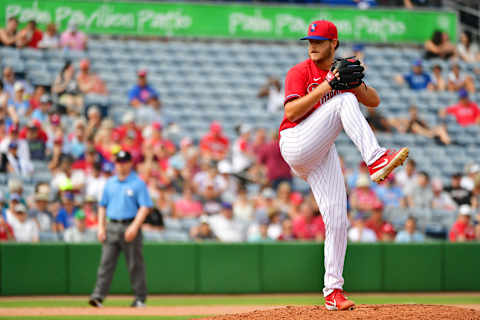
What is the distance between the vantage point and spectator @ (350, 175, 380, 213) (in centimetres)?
1140

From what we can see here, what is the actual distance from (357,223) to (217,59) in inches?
226

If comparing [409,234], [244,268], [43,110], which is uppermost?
[43,110]

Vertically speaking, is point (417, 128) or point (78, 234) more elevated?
point (417, 128)

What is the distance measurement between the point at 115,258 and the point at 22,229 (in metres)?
2.35

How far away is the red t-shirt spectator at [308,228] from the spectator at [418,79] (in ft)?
18.0

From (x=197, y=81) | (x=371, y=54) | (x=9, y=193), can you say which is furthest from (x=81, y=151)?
(x=371, y=54)

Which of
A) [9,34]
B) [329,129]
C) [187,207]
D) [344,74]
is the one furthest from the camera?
[9,34]

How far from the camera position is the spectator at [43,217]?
10452mm

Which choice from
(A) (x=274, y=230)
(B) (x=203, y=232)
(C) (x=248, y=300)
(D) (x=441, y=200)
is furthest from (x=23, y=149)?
(D) (x=441, y=200)

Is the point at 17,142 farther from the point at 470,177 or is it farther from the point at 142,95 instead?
the point at 470,177

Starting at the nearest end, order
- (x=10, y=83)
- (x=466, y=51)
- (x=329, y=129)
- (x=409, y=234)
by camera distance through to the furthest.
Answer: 1. (x=329, y=129)
2. (x=409, y=234)
3. (x=10, y=83)
4. (x=466, y=51)

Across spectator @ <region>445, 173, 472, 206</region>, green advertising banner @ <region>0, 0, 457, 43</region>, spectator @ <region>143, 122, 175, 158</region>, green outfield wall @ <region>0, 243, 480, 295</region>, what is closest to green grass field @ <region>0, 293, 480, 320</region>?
green outfield wall @ <region>0, 243, 480, 295</region>

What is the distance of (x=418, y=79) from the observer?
15.4m

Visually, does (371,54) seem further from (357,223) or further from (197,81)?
(357,223)
